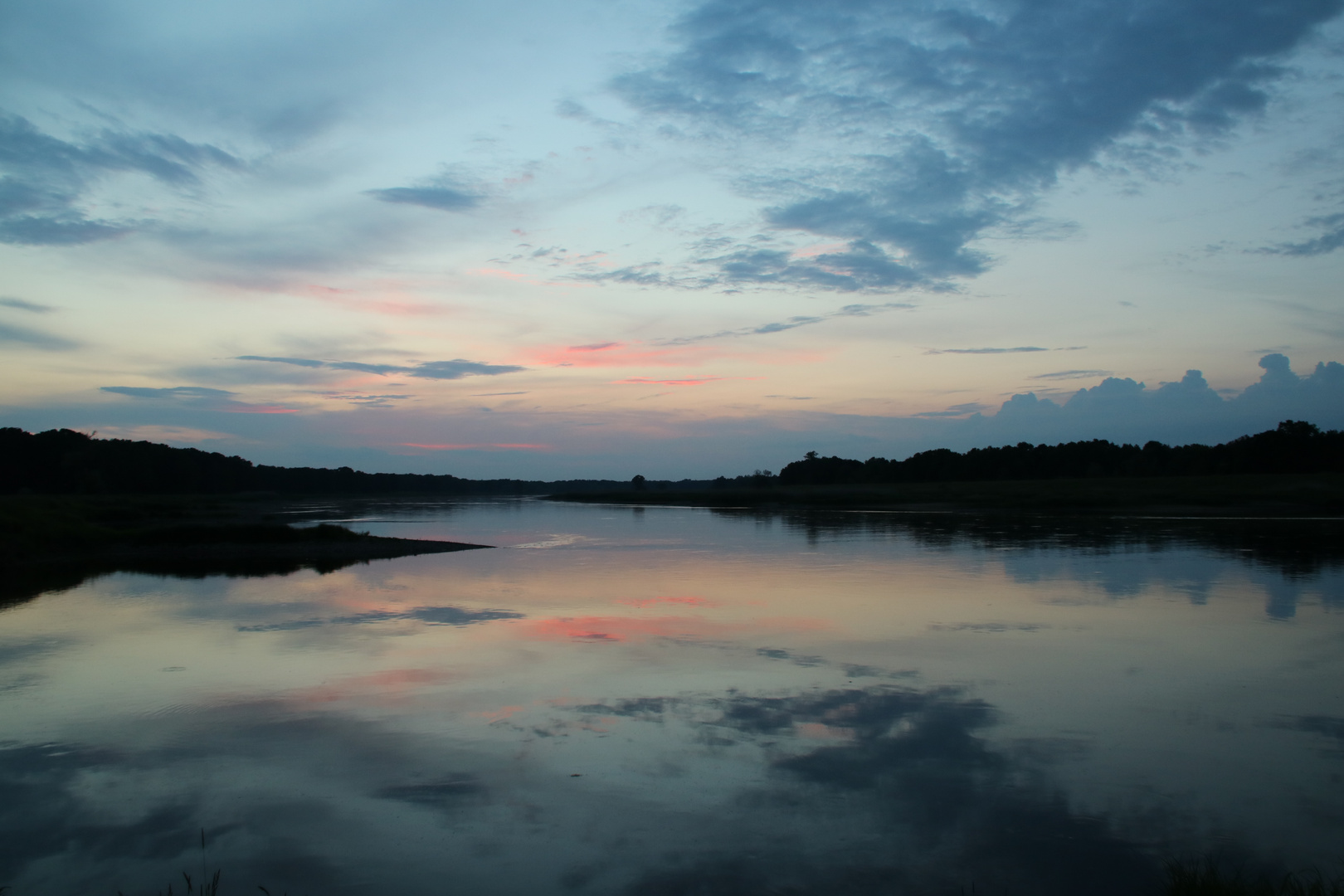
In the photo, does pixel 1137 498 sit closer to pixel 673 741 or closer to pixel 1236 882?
pixel 673 741

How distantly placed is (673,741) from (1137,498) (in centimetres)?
5784

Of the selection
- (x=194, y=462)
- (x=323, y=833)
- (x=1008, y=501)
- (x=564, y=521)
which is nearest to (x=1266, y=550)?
(x=323, y=833)

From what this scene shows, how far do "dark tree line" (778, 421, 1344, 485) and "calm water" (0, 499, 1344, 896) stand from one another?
235 feet

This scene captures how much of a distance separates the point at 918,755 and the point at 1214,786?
7.89 feet

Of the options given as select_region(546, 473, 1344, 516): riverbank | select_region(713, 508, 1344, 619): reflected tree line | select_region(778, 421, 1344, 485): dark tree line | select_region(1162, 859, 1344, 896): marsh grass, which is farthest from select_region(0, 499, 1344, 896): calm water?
select_region(778, 421, 1344, 485): dark tree line

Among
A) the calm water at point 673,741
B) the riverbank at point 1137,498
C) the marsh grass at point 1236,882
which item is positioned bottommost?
the calm water at point 673,741

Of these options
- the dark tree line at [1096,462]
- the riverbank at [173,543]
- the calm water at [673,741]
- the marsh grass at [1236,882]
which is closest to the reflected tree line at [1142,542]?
the calm water at [673,741]

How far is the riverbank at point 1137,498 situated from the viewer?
49281mm

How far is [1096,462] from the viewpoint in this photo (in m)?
102

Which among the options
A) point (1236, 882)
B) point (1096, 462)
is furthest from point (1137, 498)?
point (1236, 882)

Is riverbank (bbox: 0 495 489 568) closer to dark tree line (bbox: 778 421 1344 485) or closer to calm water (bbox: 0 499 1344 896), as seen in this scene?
calm water (bbox: 0 499 1344 896)

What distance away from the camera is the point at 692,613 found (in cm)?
1633

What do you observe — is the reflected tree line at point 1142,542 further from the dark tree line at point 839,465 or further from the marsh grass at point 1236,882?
the dark tree line at point 839,465

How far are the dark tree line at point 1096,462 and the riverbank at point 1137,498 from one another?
1747cm
